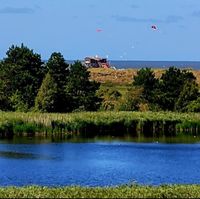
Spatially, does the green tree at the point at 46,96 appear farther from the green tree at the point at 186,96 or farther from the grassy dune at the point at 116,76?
the grassy dune at the point at 116,76

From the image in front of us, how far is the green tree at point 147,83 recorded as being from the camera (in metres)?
77.1

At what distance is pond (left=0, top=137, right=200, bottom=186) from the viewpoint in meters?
33.0

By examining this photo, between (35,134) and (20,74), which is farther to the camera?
(20,74)

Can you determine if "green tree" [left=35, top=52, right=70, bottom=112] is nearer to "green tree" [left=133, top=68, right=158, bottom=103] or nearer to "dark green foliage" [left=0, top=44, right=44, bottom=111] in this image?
"dark green foliage" [left=0, top=44, right=44, bottom=111]

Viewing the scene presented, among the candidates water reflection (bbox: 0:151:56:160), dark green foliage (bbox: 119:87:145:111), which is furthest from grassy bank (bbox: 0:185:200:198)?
dark green foliage (bbox: 119:87:145:111)

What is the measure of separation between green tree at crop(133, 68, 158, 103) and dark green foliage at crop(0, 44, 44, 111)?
10859mm

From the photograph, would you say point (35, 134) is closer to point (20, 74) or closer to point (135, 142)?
point (135, 142)

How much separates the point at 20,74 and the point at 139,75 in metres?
13.3

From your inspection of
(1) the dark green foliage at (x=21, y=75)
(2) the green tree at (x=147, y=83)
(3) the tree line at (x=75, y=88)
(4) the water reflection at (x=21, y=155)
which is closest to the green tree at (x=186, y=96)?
(3) the tree line at (x=75, y=88)

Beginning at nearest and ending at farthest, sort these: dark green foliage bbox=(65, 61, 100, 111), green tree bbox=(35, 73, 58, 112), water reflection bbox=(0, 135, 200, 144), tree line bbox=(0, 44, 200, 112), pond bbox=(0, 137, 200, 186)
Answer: pond bbox=(0, 137, 200, 186), water reflection bbox=(0, 135, 200, 144), green tree bbox=(35, 73, 58, 112), tree line bbox=(0, 44, 200, 112), dark green foliage bbox=(65, 61, 100, 111)

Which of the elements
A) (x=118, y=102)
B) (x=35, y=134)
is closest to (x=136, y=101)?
(x=118, y=102)

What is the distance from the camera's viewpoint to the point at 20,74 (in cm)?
7631

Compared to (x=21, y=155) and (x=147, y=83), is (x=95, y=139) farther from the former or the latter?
(x=147, y=83)

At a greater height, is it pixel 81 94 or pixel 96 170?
pixel 81 94
